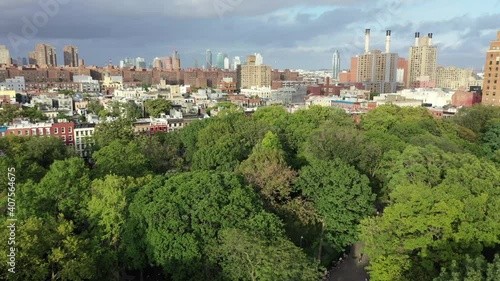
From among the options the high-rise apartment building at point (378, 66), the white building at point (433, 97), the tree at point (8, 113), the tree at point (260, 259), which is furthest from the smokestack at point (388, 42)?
the tree at point (260, 259)

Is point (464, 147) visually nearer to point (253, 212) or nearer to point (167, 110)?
point (253, 212)

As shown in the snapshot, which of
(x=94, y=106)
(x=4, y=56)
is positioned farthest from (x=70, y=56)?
(x=94, y=106)

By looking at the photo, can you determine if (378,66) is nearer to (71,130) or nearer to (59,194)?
(71,130)

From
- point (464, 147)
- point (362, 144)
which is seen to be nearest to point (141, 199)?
point (362, 144)

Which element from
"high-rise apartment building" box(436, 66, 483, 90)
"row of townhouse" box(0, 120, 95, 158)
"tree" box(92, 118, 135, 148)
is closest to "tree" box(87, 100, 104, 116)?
"row of townhouse" box(0, 120, 95, 158)

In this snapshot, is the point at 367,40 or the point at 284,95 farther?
the point at 367,40
